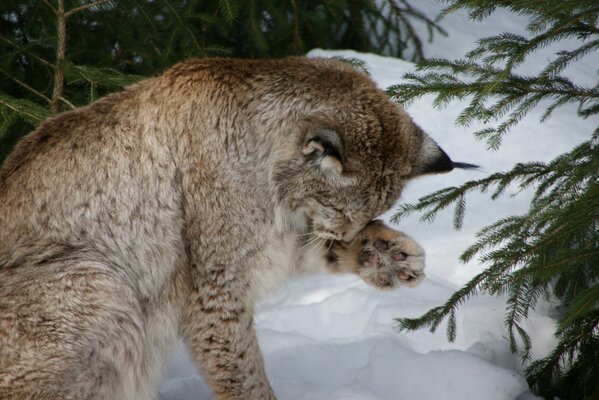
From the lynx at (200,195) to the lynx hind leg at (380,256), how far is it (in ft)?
0.52

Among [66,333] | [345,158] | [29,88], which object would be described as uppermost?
[345,158]

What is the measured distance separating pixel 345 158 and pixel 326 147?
15 cm

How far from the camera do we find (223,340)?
A: 4223 mm

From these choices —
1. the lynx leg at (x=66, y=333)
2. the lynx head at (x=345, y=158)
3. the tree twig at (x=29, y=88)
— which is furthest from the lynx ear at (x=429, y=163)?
the tree twig at (x=29, y=88)

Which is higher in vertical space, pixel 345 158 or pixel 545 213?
pixel 345 158

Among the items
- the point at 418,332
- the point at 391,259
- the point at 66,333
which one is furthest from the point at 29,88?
the point at 418,332

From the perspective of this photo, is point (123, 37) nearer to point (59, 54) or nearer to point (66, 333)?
point (59, 54)

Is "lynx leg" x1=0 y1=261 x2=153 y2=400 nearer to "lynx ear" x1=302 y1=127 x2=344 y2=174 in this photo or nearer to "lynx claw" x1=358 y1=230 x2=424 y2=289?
"lynx ear" x1=302 y1=127 x2=344 y2=174

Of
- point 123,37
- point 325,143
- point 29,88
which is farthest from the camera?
point 123,37

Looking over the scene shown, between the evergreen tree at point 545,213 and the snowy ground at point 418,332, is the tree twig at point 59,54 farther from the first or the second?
the evergreen tree at point 545,213

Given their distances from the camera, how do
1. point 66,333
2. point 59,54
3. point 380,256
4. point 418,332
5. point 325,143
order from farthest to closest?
1. point 59,54
2. point 418,332
3. point 380,256
4. point 325,143
5. point 66,333

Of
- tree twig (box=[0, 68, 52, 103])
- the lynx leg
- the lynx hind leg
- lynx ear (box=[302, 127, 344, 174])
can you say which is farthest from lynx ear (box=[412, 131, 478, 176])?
tree twig (box=[0, 68, 52, 103])

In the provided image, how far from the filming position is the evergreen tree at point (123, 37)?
5.82m

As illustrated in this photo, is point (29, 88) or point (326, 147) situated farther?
point (29, 88)
